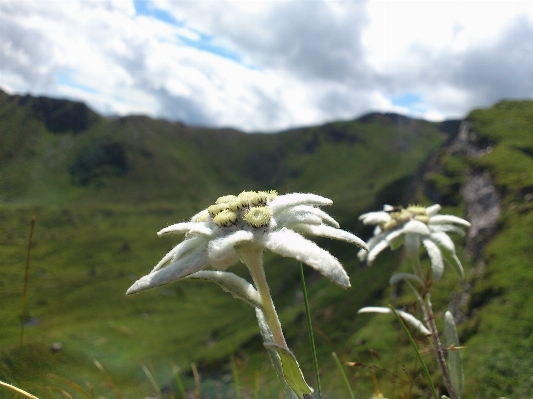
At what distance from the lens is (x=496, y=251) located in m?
19.4

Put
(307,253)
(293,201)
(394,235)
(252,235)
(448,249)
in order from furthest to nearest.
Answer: (394,235), (448,249), (293,201), (252,235), (307,253)

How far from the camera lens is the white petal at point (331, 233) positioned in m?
3.07

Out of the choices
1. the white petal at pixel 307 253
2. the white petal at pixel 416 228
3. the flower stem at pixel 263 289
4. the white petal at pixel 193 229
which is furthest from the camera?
the white petal at pixel 416 228

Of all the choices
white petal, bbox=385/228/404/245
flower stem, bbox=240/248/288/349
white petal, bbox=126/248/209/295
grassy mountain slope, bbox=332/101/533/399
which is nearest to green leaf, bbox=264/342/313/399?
flower stem, bbox=240/248/288/349

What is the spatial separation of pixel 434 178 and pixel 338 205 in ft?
365

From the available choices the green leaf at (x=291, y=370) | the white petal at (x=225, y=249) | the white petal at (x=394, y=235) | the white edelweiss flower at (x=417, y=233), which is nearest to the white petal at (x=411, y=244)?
the white edelweiss flower at (x=417, y=233)

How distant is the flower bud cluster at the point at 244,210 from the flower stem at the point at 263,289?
1.02 feet

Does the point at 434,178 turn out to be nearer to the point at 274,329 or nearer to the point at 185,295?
the point at 274,329

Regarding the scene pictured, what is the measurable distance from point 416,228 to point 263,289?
3.27 m

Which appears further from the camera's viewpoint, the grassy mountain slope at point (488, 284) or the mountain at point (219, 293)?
the mountain at point (219, 293)

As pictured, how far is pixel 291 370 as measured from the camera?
8.91 ft

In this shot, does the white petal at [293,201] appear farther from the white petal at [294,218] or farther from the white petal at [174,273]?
the white petal at [174,273]

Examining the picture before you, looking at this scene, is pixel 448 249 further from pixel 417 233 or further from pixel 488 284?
pixel 488 284

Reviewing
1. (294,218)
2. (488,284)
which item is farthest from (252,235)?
(488,284)
